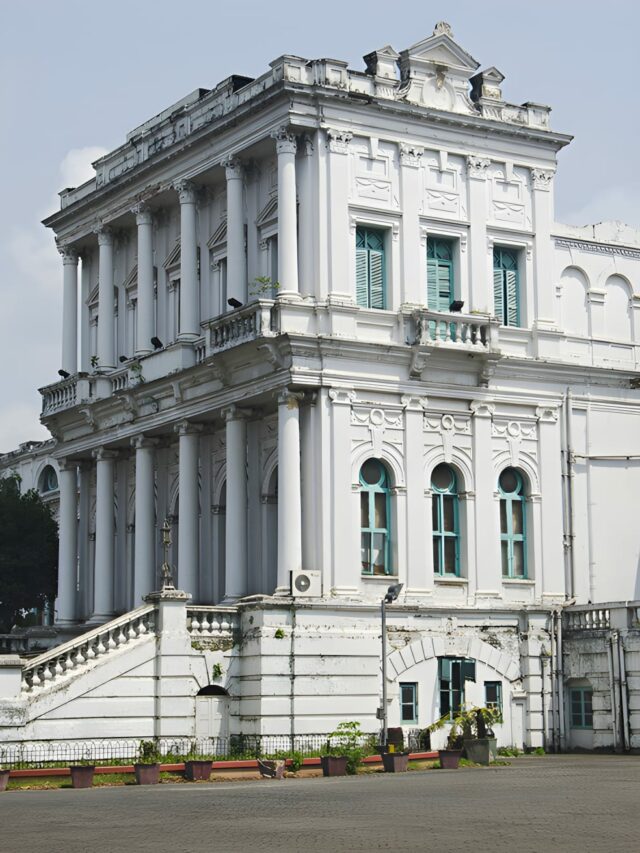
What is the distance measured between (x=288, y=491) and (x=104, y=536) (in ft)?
38.9

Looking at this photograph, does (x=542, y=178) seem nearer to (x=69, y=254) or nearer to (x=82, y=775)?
(x=69, y=254)

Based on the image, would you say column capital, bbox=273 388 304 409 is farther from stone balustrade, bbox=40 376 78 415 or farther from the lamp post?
stone balustrade, bbox=40 376 78 415

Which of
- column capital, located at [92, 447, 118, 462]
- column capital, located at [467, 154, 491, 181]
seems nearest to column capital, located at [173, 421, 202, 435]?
column capital, located at [92, 447, 118, 462]

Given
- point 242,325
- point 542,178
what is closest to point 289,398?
point 242,325

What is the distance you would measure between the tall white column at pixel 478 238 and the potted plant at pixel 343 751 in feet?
41.0

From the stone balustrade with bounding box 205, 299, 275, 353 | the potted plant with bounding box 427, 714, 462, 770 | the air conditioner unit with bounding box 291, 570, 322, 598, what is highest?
the stone balustrade with bounding box 205, 299, 275, 353

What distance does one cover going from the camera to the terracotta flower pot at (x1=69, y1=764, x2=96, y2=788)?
32.6 m

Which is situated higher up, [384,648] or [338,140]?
[338,140]

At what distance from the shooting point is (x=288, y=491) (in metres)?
40.5

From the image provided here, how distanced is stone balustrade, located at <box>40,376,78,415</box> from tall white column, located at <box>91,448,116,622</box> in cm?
211

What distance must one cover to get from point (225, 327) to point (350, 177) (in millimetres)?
5158

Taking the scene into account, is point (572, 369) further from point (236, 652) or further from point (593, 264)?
point (236, 652)

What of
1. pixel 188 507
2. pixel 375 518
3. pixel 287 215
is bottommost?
pixel 375 518

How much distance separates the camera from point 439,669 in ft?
136
